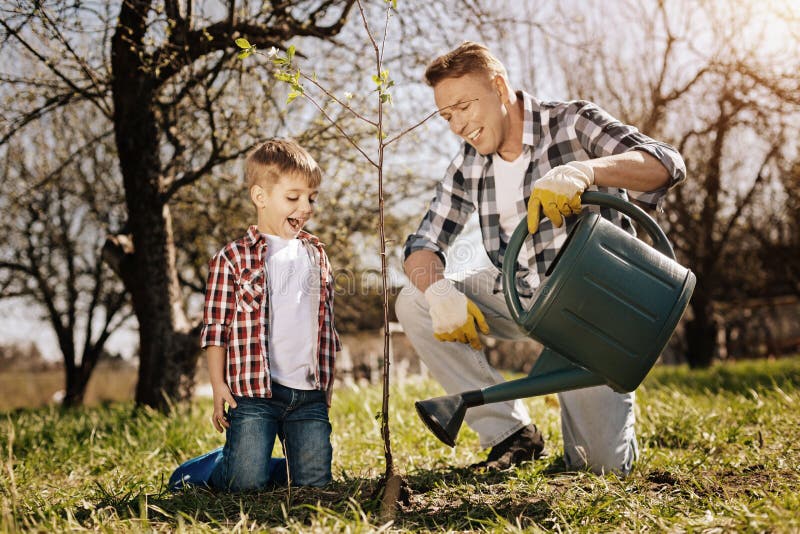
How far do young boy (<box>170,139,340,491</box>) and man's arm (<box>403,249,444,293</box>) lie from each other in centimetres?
33

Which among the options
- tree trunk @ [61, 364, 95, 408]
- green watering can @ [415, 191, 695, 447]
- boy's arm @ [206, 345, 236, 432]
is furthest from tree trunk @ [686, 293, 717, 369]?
tree trunk @ [61, 364, 95, 408]

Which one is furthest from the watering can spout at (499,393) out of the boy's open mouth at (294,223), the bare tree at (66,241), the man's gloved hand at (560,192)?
the bare tree at (66,241)

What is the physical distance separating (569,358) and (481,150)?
95cm

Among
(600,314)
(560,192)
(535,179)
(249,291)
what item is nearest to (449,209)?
(535,179)

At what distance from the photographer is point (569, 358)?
1690mm

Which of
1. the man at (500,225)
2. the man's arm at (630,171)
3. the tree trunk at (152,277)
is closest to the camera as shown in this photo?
the man's arm at (630,171)

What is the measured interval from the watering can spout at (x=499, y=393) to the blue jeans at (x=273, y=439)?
19.5 inches

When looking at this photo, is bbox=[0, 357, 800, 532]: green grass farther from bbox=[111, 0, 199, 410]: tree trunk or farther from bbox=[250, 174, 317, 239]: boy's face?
bbox=[250, 174, 317, 239]: boy's face

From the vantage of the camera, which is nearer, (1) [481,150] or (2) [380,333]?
(1) [481,150]

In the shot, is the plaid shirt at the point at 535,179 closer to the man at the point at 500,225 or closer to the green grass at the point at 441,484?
the man at the point at 500,225

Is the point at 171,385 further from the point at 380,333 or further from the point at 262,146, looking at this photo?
the point at 380,333

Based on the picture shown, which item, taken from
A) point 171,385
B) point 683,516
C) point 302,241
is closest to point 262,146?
point 302,241

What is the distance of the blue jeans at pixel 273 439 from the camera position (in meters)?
1.94

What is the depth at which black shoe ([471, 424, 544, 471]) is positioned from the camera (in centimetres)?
221
